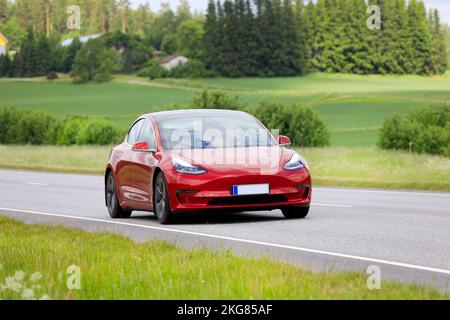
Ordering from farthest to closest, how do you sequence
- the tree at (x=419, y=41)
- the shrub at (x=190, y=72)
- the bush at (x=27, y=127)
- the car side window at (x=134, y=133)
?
1. the tree at (x=419, y=41)
2. the shrub at (x=190, y=72)
3. the bush at (x=27, y=127)
4. the car side window at (x=134, y=133)

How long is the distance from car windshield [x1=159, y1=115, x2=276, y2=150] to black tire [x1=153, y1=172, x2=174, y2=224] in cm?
57

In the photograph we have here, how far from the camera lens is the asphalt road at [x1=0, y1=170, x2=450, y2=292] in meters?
9.95

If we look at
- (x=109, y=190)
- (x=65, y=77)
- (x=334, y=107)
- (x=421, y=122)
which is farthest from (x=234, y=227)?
(x=65, y=77)

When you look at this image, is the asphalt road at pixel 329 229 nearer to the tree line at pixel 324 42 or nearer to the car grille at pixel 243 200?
the car grille at pixel 243 200

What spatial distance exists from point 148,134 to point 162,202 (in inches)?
60.2

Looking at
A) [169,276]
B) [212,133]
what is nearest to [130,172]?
[212,133]

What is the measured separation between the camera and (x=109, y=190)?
1691 centimetres

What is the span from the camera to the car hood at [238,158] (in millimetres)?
14062

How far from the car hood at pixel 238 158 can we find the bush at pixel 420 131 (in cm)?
3380

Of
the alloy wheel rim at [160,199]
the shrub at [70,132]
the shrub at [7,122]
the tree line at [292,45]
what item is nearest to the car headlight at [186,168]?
the alloy wheel rim at [160,199]

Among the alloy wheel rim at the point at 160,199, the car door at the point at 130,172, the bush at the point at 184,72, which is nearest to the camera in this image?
the alloy wheel rim at the point at 160,199
